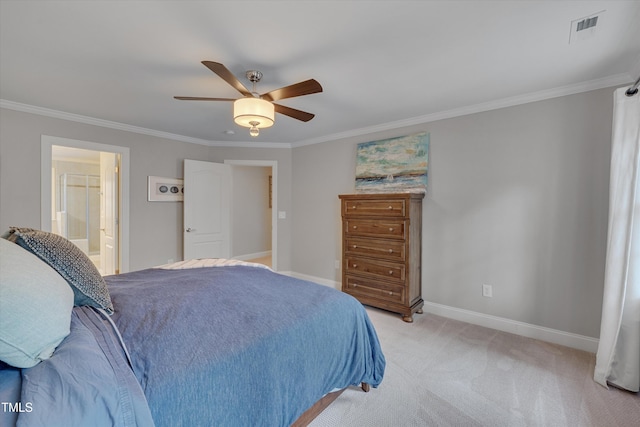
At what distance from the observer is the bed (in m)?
0.71

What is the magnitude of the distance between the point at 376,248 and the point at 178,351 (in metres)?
2.51

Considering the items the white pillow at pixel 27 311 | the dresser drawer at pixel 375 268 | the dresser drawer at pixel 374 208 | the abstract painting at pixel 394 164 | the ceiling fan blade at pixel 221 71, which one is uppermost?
the ceiling fan blade at pixel 221 71

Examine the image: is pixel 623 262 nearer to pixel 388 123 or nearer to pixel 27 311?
pixel 388 123

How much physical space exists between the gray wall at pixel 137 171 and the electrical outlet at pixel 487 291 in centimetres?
291

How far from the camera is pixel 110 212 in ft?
13.2

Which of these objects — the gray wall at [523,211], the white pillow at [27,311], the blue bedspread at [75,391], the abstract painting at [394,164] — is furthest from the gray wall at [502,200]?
the white pillow at [27,311]

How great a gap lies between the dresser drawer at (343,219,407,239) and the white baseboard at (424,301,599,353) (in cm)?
101

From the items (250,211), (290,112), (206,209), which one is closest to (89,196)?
(250,211)

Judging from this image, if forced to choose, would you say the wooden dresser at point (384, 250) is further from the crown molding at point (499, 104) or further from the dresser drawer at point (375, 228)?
the crown molding at point (499, 104)

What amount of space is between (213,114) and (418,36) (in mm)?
2382

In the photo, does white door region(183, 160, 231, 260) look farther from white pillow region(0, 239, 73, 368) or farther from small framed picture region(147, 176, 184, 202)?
white pillow region(0, 239, 73, 368)

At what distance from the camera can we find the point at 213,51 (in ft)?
6.37

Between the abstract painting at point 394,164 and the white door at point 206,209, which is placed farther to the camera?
the white door at point 206,209

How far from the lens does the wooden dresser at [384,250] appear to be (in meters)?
3.04
